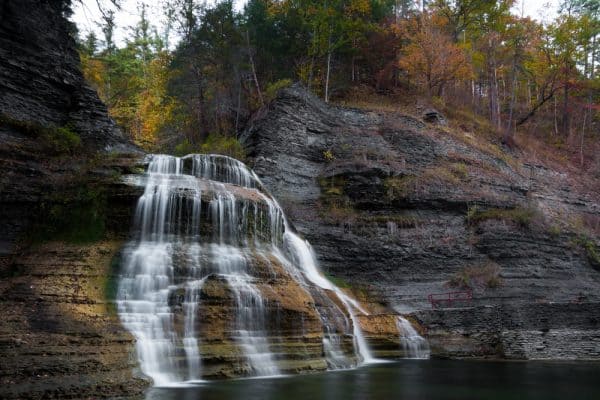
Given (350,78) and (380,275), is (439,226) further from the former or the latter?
(350,78)

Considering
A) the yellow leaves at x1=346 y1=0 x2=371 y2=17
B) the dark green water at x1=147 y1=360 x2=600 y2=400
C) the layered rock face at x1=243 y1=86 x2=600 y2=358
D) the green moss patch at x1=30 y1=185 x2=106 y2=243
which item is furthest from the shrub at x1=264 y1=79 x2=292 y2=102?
the dark green water at x1=147 y1=360 x2=600 y2=400

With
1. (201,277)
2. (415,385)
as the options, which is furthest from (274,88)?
(415,385)

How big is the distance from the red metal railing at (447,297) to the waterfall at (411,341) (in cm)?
234

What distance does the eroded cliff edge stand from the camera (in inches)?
327

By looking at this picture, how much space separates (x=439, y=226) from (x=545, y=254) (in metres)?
4.76

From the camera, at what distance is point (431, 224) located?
21.2 m

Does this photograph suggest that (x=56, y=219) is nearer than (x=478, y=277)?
Yes

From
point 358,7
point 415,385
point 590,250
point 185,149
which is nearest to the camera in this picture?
point 415,385

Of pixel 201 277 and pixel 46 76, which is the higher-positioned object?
pixel 46 76

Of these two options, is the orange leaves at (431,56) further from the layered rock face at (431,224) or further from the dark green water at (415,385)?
the dark green water at (415,385)

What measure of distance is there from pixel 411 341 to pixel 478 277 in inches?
207

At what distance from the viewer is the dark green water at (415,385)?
29.2 ft

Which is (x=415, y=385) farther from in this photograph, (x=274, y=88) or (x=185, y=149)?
(x=185, y=149)

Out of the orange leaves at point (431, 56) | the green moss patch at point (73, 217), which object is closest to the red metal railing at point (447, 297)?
the green moss patch at point (73, 217)
